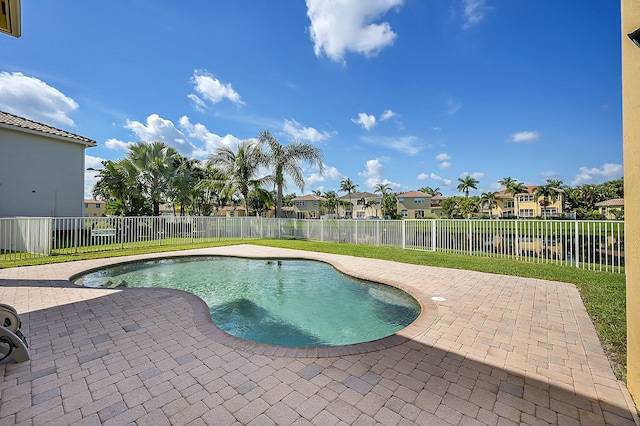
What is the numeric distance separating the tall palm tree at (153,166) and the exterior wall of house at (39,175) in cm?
303

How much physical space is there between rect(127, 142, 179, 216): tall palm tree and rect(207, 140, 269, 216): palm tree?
2.78 metres

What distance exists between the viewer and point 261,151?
18219 mm

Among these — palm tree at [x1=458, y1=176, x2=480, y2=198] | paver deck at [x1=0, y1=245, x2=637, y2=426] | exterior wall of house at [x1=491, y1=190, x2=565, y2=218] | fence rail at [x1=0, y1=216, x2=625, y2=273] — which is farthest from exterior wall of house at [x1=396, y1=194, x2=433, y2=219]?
paver deck at [x1=0, y1=245, x2=637, y2=426]

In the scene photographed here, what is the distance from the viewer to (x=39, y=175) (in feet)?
41.7

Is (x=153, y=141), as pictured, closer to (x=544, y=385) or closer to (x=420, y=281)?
(x=420, y=281)

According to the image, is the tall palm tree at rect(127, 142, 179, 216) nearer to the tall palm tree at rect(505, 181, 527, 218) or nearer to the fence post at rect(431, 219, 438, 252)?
the fence post at rect(431, 219, 438, 252)

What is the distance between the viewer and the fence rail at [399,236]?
7.94 metres

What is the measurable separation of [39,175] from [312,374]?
17.1 metres

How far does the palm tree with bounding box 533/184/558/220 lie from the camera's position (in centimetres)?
4823

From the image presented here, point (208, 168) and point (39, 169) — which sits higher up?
point (208, 168)

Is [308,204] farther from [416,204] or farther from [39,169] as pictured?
[39,169]

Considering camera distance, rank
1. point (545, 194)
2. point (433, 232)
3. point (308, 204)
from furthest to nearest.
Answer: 1. point (308, 204)
2. point (545, 194)
3. point (433, 232)

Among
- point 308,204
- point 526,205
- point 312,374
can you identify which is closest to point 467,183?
point 526,205

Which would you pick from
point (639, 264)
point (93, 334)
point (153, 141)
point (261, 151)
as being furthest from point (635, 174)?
point (153, 141)
